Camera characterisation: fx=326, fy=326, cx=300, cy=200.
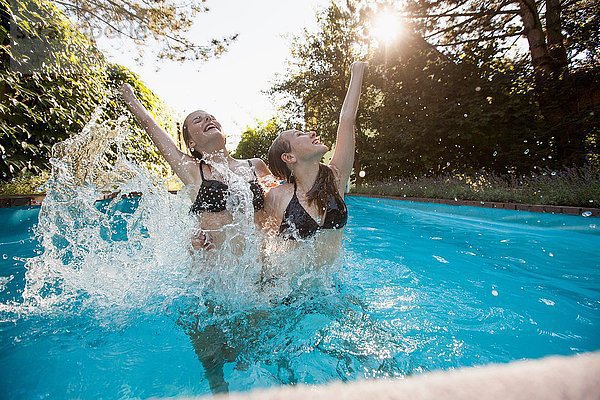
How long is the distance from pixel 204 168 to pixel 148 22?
28.1 ft

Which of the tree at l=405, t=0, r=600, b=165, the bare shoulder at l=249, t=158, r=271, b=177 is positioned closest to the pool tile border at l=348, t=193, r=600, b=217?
the tree at l=405, t=0, r=600, b=165

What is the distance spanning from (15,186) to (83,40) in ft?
12.3

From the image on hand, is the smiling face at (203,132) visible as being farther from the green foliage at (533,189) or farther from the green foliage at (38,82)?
the green foliage at (533,189)

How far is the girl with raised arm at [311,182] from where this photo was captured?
2424 millimetres

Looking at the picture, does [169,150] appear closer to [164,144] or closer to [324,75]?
[164,144]

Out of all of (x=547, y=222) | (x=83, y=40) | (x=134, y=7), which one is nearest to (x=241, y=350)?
(x=547, y=222)

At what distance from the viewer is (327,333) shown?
7.25 feet

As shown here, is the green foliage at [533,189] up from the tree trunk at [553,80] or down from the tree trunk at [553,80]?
down

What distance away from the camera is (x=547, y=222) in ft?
18.7

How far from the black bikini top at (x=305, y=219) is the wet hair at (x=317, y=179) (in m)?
0.05

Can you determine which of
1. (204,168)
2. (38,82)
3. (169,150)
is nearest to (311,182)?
(204,168)

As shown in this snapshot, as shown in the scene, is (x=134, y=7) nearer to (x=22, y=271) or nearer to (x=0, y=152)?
(x=0, y=152)

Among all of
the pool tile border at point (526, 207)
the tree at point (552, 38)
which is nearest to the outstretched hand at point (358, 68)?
the pool tile border at point (526, 207)

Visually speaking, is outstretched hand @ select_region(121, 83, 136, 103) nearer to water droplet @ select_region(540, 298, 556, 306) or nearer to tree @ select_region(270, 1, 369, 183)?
water droplet @ select_region(540, 298, 556, 306)
